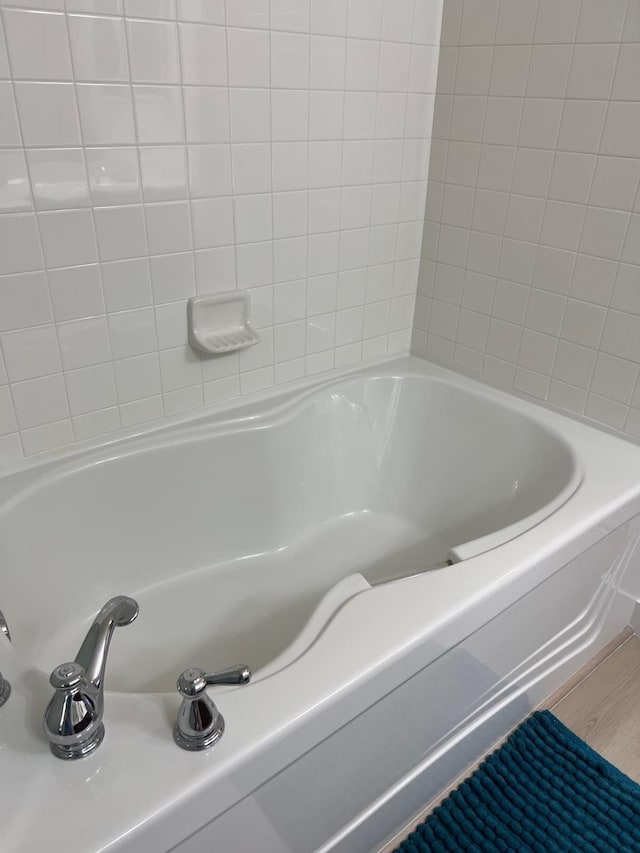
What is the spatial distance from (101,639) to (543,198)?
1.38 m

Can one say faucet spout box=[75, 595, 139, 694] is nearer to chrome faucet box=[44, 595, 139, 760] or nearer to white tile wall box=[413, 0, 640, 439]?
chrome faucet box=[44, 595, 139, 760]

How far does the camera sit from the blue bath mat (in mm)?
1230

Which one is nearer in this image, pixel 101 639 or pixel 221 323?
pixel 101 639

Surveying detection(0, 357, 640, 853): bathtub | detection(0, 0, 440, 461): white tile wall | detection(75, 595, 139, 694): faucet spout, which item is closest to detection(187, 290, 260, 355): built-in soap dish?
detection(0, 0, 440, 461): white tile wall

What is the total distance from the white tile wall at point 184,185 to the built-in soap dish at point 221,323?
3 centimetres

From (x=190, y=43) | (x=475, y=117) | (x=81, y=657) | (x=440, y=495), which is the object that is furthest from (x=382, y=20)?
(x=81, y=657)

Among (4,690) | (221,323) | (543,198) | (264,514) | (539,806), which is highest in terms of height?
(543,198)

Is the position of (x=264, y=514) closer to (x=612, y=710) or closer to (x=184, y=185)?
(x=184, y=185)

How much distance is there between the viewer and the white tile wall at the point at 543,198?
4.50 feet

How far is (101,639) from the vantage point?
0.82 metres

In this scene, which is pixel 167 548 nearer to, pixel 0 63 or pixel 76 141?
pixel 76 141

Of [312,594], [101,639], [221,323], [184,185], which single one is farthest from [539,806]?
[184,185]

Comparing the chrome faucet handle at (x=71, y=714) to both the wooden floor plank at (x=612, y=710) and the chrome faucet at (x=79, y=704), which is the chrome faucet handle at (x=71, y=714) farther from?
the wooden floor plank at (x=612, y=710)

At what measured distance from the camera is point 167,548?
156 centimetres
